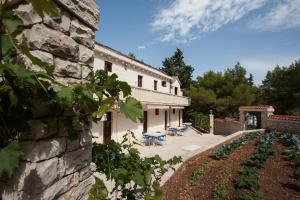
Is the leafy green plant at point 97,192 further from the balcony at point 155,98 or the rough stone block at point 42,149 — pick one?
the balcony at point 155,98

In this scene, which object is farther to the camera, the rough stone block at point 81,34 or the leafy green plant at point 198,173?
the leafy green plant at point 198,173

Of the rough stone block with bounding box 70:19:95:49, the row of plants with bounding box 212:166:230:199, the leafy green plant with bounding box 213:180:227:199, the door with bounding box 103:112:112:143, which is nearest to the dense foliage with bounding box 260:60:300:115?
the door with bounding box 103:112:112:143

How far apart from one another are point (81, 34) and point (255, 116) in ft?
88.2

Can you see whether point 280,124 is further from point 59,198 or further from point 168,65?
point 168,65

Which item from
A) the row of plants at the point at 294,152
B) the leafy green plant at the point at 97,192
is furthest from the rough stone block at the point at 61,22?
the row of plants at the point at 294,152

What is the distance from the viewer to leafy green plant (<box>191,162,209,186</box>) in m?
7.61

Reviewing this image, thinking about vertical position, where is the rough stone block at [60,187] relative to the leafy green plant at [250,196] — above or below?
above

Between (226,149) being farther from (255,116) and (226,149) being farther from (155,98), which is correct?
(255,116)

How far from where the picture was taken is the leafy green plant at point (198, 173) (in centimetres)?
761

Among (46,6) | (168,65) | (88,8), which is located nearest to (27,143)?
(46,6)

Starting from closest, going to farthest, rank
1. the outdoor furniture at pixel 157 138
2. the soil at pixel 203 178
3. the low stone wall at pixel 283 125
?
the soil at pixel 203 178 < the low stone wall at pixel 283 125 < the outdoor furniture at pixel 157 138

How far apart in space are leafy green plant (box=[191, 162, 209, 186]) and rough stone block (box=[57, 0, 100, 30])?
6.33 metres

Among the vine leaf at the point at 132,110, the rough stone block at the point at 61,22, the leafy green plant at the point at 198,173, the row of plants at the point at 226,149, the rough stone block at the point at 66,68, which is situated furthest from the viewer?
Answer: the row of plants at the point at 226,149

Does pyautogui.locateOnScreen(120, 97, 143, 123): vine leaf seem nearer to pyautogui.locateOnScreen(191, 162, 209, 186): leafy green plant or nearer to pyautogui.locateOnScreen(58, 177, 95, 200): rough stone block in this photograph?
pyautogui.locateOnScreen(58, 177, 95, 200): rough stone block
